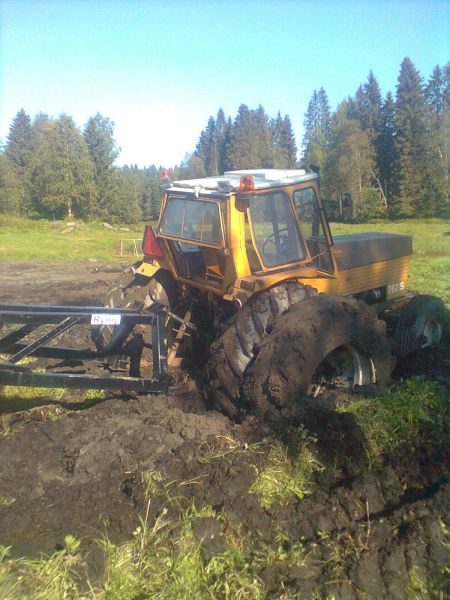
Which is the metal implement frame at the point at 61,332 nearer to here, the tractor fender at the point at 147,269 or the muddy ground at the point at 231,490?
the muddy ground at the point at 231,490

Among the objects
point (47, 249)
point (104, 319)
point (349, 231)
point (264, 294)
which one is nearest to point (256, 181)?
point (264, 294)

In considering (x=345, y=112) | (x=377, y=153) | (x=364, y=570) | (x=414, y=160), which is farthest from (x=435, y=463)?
(x=345, y=112)

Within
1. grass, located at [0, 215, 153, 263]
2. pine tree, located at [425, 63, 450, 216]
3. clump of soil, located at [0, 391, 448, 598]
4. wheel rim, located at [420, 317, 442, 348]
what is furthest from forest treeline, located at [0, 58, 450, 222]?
clump of soil, located at [0, 391, 448, 598]

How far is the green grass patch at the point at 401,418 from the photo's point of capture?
421 centimetres

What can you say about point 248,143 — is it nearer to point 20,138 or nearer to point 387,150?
point 387,150

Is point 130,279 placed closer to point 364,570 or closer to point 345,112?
point 364,570

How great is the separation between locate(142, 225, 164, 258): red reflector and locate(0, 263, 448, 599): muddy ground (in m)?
1.60

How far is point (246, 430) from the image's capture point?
168 inches

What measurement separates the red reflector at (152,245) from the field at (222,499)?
1.43m

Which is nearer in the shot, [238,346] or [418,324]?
[238,346]

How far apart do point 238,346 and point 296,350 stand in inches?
18.0

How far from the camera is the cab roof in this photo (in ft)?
16.5

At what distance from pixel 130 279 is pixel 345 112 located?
173 ft

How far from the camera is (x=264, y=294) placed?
15.4 ft
